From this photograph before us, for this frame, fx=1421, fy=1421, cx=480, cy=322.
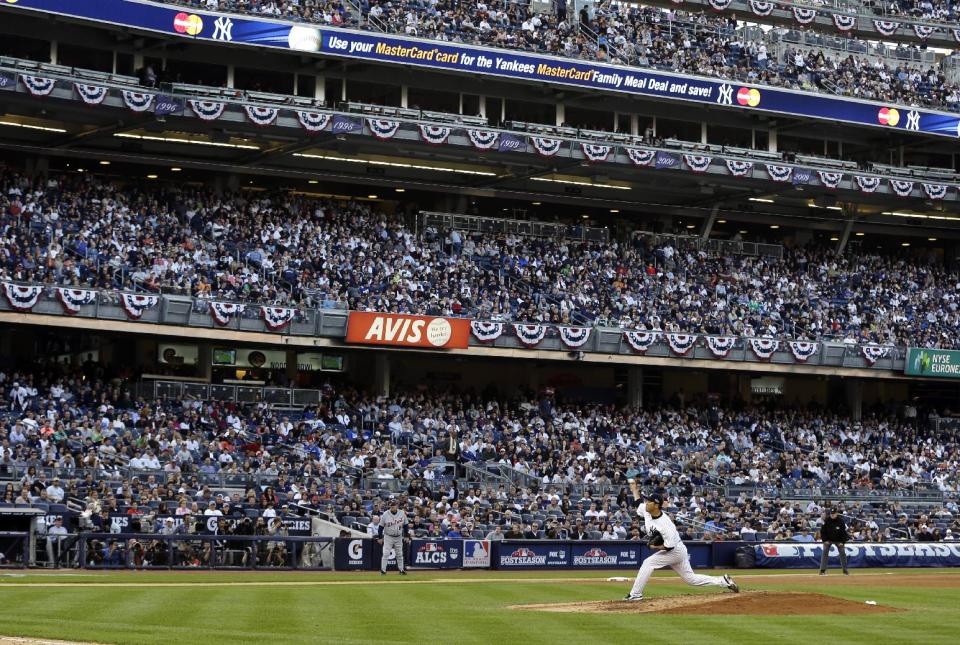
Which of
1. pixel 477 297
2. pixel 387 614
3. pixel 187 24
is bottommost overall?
pixel 387 614

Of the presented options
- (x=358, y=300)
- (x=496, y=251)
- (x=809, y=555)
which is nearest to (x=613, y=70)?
(x=496, y=251)

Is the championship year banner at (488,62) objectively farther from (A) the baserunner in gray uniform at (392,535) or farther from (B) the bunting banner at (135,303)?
(A) the baserunner in gray uniform at (392,535)

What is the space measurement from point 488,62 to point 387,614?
33.9m

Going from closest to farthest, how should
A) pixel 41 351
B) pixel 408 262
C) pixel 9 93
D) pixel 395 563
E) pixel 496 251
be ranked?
pixel 395 563 → pixel 9 93 → pixel 41 351 → pixel 408 262 → pixel 496 251

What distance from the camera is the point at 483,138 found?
50.6 meters

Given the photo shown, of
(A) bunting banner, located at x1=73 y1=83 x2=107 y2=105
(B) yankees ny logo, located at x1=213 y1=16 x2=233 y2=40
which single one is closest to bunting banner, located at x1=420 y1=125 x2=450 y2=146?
(B) yankees ny logo, located at x1=213 y1=16 x2=233 y2=40

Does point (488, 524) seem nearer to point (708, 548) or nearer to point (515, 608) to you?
point (708, 548)

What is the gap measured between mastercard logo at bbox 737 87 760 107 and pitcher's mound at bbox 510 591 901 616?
3605 centimetres

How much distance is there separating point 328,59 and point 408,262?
305 inches

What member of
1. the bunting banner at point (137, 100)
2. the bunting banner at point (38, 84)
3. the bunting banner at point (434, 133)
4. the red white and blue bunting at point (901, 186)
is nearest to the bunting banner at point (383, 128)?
the bunting banner at point (434, 133)

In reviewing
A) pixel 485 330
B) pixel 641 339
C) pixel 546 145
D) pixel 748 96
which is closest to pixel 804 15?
pixel 748 96

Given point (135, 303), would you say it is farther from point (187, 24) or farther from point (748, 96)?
point (748, 96)

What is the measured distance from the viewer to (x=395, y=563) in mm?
35000

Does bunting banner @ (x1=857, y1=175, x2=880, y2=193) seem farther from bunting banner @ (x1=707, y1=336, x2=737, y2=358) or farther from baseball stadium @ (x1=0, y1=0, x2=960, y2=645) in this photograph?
bunting banner @ (x1=707, y1=336, x2=737, y2=358)
